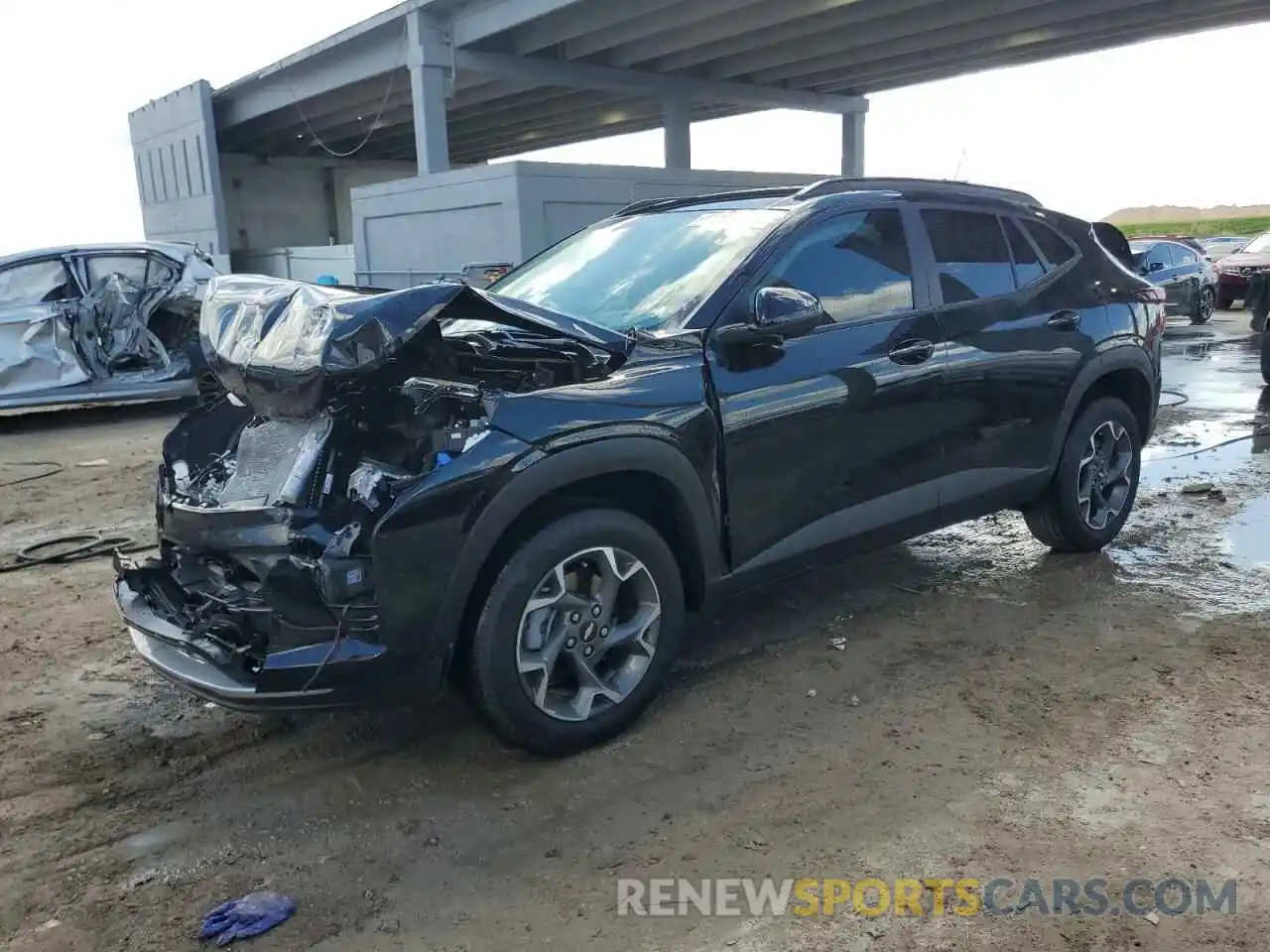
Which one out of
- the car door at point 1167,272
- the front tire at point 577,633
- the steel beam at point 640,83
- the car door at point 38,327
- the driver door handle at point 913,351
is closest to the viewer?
the front tire at point 577,633

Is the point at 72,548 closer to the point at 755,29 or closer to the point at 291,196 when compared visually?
the point at 755,29

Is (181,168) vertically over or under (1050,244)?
over

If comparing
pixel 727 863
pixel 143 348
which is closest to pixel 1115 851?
pixel 727 863

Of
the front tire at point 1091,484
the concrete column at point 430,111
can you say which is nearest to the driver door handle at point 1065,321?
the front tire at point 1091,484

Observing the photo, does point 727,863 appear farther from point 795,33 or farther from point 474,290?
point 795,33

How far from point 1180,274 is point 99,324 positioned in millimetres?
16566

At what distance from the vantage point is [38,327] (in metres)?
9.91

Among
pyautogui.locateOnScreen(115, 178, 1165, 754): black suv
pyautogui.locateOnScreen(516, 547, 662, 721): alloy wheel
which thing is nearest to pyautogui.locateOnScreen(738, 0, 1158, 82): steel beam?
pyautogui.locateOnScreen(115, 178, 1165, 754): black suv

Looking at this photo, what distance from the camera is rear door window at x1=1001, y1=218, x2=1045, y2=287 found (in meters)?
4.74

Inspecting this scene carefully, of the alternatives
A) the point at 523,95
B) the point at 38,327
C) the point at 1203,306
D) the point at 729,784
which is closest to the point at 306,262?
the point at 523,95

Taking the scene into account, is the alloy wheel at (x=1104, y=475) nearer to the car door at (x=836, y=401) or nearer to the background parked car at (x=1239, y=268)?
the car door at (x=836, y=401)

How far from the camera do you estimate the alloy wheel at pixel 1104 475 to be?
5.13 m

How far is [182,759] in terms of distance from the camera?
11.3 ft

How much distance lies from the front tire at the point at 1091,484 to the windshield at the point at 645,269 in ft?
7.13
